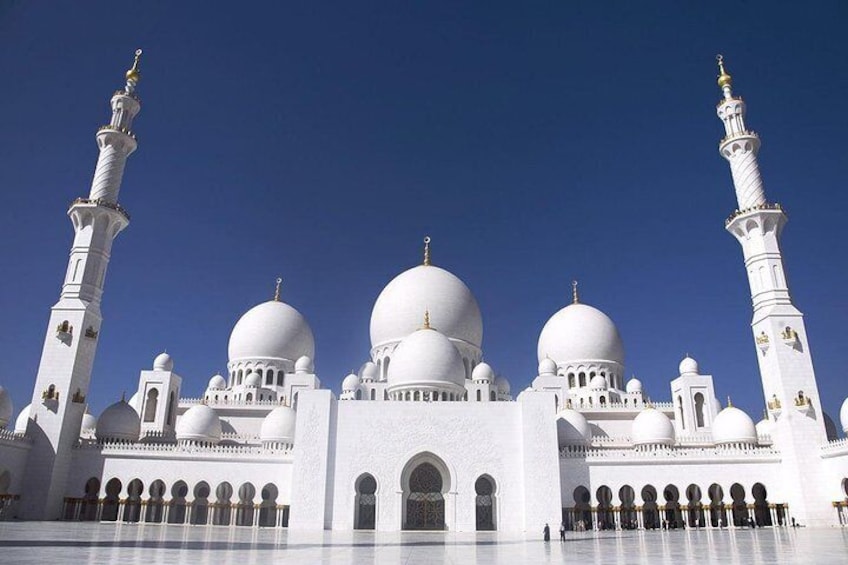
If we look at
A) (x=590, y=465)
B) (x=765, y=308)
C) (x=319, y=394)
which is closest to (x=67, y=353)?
(x=319, y=394)

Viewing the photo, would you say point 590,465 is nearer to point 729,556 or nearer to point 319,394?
point 319,394

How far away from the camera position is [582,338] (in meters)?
30.2

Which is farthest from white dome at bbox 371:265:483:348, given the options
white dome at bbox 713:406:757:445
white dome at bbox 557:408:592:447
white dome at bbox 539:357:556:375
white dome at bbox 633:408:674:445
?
white dome at bbox 713:406:757:445

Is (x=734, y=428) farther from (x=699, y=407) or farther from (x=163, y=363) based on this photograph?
(x=163, y=363)

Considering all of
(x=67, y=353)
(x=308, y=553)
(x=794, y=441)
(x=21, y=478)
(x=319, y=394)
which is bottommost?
(x=308, y=553)

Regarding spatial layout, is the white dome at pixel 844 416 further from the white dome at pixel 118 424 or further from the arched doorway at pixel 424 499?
the white dome at pixel 118 424

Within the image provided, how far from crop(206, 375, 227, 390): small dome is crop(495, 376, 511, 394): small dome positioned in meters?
13.3

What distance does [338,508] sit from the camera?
64.8 ft

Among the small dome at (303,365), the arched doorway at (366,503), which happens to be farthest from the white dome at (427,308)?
the arched doorway at (366,503)

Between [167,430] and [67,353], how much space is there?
6.75m

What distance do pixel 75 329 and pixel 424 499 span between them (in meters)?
14.0

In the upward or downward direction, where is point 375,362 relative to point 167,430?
upward

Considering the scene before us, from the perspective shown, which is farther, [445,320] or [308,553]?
[445,320]

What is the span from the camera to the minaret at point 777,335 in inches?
785
